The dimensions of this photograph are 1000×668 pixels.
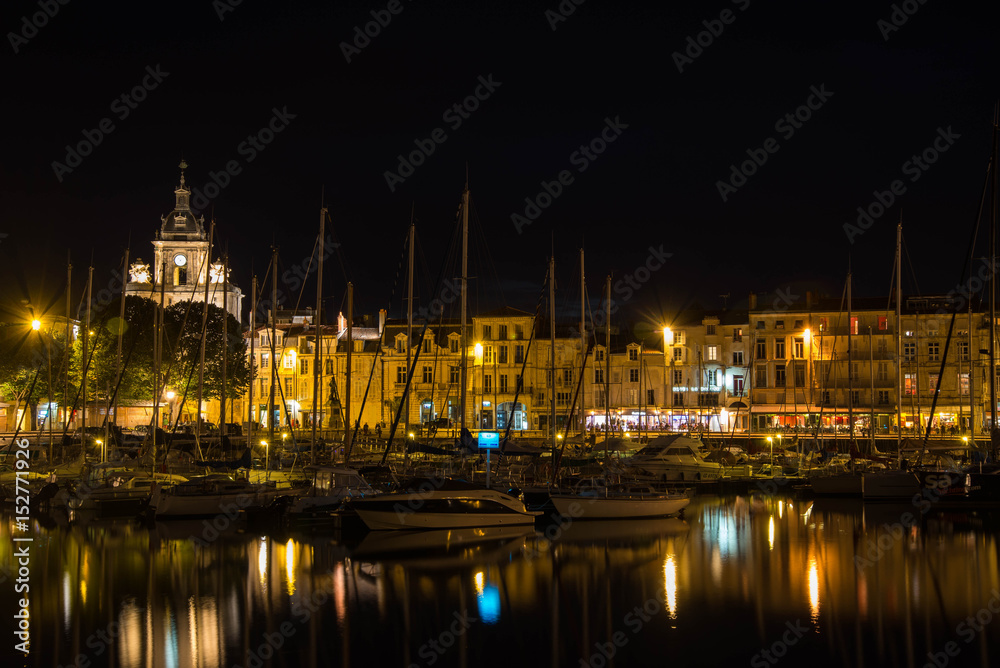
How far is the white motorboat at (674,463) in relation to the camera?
4903 centimetres

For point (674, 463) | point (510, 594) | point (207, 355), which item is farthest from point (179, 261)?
point (510, 594)

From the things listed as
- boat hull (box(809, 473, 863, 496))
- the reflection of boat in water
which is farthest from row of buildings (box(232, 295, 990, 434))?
the reflection of boat in water

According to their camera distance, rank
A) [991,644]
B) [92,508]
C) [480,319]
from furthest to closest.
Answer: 1. [480,319]
2. [92,508]
3. [991,644]

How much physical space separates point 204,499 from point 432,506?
9.89m

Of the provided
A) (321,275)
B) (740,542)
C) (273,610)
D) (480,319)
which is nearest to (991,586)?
(740,542)

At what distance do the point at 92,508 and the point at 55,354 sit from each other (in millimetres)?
29390

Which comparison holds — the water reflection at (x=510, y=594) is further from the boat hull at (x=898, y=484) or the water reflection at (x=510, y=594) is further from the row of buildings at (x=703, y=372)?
the row of buildings at (x=703, y=372)

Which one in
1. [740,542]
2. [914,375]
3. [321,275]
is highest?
[321,275]

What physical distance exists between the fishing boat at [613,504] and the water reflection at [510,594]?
1.12 meters

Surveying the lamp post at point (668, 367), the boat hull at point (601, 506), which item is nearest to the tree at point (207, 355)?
the lamp post at point (668, 367)

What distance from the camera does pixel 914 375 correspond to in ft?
226

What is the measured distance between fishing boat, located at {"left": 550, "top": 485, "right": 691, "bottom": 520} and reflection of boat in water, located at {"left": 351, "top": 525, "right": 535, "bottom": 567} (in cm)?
257

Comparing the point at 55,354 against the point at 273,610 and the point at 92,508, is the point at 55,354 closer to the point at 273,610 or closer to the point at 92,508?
the point at 92,508

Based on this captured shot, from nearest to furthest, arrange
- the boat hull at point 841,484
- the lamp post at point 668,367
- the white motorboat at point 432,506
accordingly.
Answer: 1. the white motorboat at point 432,506
2. the boat hull at point 841,484
3. the lamp post at point 668,367
